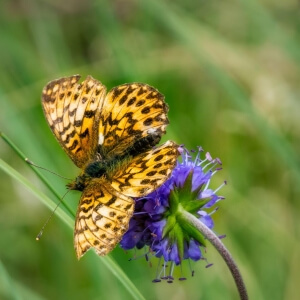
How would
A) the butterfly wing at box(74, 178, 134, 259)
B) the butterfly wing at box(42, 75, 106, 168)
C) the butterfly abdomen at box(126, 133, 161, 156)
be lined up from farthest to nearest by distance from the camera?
the butterfly wing at box(42, 75, 106, 168), the butterfly abdomen at box(126, 133, 161, 156), the butterfly wing at box(74, 178, 134, 259)

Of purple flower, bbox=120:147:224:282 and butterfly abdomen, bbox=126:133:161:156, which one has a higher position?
butterfly abdomen, bbox=126:133:161:156

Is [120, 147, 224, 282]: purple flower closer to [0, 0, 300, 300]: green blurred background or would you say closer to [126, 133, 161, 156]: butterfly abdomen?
[126, 133, 161, 156]: butterfly abdomen

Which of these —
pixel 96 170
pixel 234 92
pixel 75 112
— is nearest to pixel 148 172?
pixel 96 170

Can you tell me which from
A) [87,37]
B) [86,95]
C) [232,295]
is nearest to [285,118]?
[232,295]

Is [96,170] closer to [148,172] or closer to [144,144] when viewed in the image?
[144,144]

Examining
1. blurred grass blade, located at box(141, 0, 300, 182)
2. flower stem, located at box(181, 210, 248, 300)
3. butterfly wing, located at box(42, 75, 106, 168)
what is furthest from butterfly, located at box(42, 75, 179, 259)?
blurred grass blade, located at box(141, 0, 300, 182)

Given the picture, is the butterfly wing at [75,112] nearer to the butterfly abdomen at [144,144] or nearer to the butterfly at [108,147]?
the butterfly at [108,147]

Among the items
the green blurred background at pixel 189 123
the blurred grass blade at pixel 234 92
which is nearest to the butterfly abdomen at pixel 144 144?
the green blurred background at pixel 189 123
